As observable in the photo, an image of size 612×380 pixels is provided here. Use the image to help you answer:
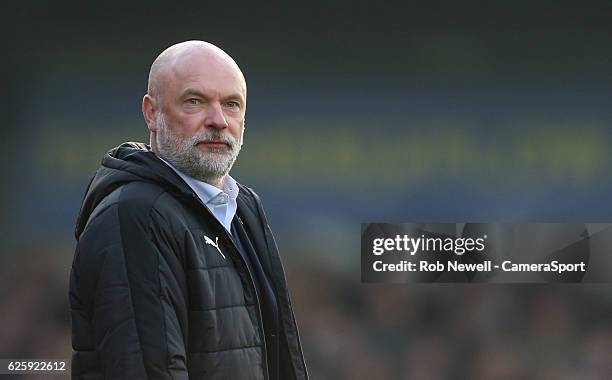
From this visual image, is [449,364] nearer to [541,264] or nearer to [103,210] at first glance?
[541,264]

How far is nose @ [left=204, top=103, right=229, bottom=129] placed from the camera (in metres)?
2.12

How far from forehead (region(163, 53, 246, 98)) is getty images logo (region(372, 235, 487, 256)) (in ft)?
11.0

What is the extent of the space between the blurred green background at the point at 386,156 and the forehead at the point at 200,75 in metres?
3.32

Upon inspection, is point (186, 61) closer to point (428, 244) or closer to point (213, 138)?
point (213, 138)

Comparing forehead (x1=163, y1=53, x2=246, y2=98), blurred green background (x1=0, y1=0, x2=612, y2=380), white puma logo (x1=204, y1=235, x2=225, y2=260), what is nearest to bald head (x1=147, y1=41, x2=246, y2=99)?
forehead (x1=163, y1=53, x2=246, y2=98)

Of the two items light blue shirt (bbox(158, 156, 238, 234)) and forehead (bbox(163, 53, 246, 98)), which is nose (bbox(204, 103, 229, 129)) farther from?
light blue shirt (bbox(158, 156, 238, 234))

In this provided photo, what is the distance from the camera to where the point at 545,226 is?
538 cm

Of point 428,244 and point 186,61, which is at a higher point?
point 428,244

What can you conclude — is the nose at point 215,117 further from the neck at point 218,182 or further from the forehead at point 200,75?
the neck at point 218,182

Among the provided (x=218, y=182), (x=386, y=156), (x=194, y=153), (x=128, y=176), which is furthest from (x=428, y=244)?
(x=128, y=176)

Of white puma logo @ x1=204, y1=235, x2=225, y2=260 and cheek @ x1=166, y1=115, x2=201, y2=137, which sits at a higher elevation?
cheek @ x1=166, y1=115, x2=201, y2=137

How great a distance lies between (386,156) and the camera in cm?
541

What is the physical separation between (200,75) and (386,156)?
3.39m

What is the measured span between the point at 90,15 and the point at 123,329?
3.98 metres
